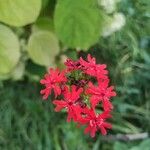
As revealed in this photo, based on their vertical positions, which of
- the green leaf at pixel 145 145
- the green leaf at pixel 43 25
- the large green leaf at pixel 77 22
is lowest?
the green leaf at pixel 145 145

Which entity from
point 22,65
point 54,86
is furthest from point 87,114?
point 22,65

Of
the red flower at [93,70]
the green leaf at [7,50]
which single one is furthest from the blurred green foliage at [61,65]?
the red flower at [93,70]

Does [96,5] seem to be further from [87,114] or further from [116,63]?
[87,114]

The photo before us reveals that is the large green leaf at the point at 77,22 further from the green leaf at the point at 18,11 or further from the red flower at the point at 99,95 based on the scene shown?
the red flower at the point at 99,95

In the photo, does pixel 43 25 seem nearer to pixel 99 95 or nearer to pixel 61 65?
pixel 61 65

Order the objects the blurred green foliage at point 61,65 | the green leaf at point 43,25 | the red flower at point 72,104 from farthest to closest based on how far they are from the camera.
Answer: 1. the green leaf at point 43,25
2. the blurred green foliage at point 61,65
3. the red flower at point 72,104

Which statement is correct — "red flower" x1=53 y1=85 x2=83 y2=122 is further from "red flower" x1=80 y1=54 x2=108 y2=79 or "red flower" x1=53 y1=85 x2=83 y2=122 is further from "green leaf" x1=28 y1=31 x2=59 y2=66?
"green leaf" x1=28 y1=31 x2=59 y2=66

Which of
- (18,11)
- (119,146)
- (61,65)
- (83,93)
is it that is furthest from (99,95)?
(61,65)
